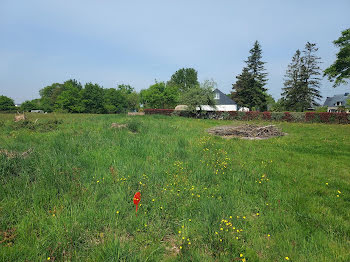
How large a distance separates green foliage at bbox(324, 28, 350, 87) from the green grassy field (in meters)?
28.4

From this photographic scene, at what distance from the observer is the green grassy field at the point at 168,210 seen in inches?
92.3

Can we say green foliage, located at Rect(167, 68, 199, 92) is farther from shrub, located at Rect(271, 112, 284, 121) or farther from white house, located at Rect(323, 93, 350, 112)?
shrub, located at Rect(271, 112, 284, 121)

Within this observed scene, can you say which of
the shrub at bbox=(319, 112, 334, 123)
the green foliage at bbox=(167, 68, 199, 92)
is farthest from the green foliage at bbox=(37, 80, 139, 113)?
the shrub at bbox=(319, 112, 334, 123)

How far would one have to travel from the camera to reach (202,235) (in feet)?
8.64

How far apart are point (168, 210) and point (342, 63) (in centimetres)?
3395

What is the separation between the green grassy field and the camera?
7.69 feet

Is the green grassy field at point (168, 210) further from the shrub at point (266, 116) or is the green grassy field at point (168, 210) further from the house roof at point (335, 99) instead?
the house roof at point (335, 99)

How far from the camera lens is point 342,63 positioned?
2494 cm

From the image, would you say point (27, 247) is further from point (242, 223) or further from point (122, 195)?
point (242, 223)

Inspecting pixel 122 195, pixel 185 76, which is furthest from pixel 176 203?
pixel 185 76

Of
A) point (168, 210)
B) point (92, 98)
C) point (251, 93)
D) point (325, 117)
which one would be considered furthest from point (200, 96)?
point (92, 98)

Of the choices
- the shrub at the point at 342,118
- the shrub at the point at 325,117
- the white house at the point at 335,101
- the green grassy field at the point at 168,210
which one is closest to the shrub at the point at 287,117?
the shrub at the point at 325,117

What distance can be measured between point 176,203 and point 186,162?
7.15ft

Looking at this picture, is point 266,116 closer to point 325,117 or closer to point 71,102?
point 325,117
